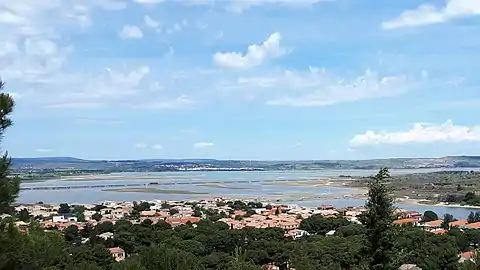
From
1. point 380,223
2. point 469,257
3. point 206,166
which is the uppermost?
point 380,223

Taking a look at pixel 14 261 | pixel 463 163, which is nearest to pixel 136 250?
pixel 14 261

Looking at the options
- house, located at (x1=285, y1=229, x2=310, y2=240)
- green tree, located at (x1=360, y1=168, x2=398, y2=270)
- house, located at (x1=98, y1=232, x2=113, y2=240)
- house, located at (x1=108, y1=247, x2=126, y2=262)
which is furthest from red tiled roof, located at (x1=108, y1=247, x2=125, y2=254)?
green tree, located at (x1=360, y1=168, x2=398, y2=270)

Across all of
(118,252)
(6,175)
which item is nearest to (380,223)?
(6,175)

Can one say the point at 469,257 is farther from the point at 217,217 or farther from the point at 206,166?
the point at 206,166

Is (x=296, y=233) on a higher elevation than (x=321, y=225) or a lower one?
lower

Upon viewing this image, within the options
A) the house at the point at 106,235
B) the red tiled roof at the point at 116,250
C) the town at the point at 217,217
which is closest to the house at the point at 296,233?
the town at the point at 217,217

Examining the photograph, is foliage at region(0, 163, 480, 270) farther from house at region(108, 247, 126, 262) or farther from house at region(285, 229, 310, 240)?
house at region(285, 229, 310, 240)
